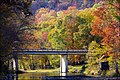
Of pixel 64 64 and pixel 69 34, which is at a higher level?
pixel 69 34

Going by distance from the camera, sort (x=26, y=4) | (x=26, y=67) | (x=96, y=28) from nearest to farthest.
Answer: (x=26, y=4) → (x=96, y=28) → (x=26, y=67)

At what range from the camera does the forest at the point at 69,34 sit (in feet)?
74.8

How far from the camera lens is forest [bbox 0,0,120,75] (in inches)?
897

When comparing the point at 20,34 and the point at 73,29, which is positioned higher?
the point at 73,29

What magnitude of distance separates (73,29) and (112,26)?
40756 millimetres

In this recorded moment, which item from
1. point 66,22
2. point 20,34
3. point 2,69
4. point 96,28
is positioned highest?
point 66,22

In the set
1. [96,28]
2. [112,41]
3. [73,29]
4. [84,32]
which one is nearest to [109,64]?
[96,28]

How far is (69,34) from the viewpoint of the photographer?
82.7m

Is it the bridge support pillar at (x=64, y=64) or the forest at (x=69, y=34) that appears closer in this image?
the forest at (x=69, y=34)

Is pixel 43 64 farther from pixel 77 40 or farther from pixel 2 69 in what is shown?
pixel 2 69

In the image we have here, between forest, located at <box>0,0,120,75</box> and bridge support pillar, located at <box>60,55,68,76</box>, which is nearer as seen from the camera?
forest, located at <box>0,0,120,75</box>

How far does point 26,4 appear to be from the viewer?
71.5ft

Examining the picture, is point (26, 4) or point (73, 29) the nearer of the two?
point (26, 4)

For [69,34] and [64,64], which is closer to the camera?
[64,64]
